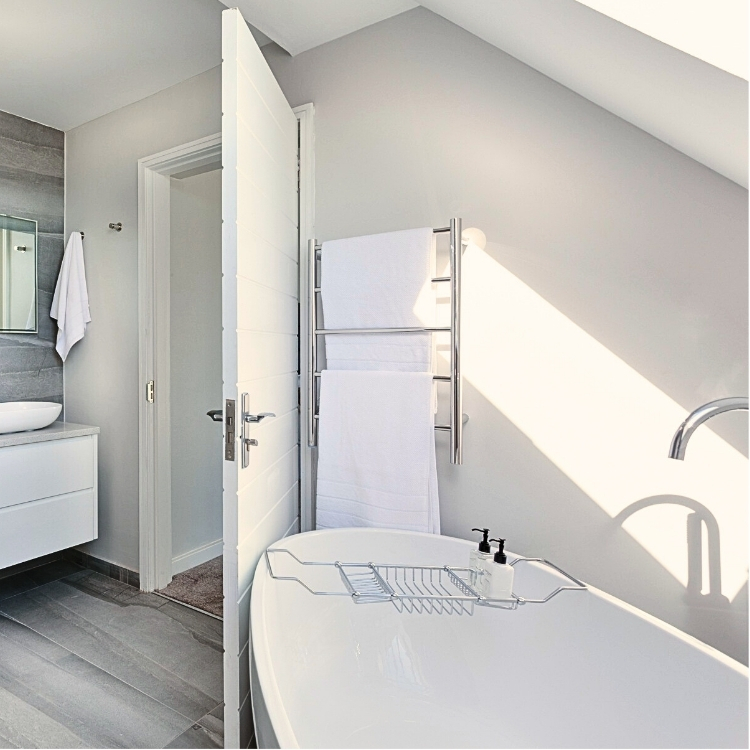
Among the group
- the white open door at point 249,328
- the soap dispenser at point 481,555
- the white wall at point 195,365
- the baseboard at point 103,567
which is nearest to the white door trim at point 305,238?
the white open door at point 249,328

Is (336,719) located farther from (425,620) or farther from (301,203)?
(301,203)

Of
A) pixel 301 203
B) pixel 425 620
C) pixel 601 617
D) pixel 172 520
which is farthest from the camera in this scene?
pixel 172 520

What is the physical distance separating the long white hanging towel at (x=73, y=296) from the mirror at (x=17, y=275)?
0.14 meters

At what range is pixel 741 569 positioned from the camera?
4.19ft

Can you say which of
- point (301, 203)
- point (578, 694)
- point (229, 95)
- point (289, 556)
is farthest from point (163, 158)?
point (578, 694)

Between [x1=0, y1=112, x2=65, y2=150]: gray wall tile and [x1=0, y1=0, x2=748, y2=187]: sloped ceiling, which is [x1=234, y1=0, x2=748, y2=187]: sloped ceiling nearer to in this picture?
[x1=0, y1=0, x2=748, y2=187]: sloped ceiling

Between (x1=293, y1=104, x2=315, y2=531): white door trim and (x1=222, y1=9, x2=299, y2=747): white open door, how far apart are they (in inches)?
5.3

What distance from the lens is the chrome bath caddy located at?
1.30 m

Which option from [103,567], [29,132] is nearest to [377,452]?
[103,567]

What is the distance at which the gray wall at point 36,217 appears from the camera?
8.92 ft

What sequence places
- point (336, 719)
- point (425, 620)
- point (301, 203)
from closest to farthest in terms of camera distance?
point (336, 719), point (425, 620), point (301, 203)

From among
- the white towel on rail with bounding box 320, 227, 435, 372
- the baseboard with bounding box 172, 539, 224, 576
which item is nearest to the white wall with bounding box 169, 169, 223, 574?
the baseboard with bounding box 172, 539, 224, 576

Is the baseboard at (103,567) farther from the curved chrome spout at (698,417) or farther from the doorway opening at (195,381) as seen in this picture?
the curved chrome spout at (698,417)

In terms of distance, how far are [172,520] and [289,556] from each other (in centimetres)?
153
